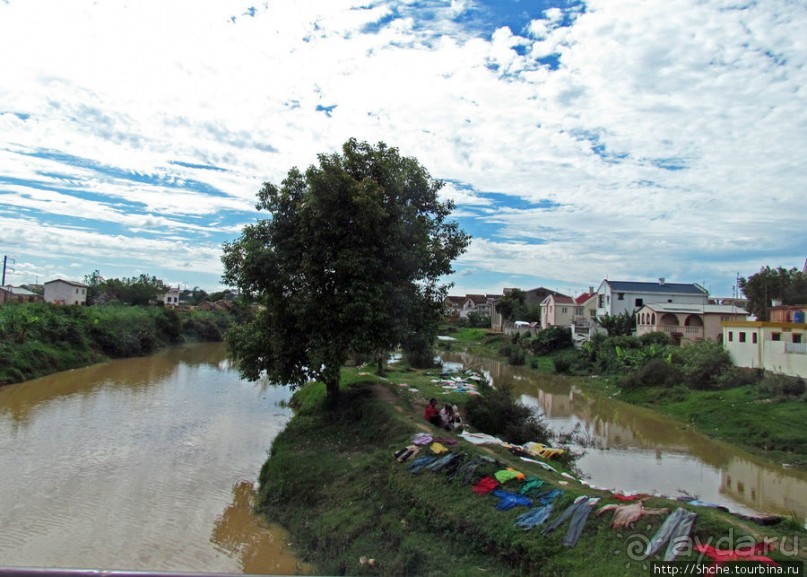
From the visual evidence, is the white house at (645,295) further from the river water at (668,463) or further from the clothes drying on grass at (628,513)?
the clothes drying on grass at (628,513)

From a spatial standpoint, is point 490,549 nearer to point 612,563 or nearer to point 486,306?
point 612,563

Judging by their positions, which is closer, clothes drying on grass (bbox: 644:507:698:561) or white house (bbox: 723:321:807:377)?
clothes drying on grass (bbox: 644:507:698:561)

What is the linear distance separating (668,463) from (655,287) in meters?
39.1

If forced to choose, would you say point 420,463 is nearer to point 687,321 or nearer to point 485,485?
point 485,485

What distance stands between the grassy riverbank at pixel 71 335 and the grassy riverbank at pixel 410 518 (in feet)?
77.5

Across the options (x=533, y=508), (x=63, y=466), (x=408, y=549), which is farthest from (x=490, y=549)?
(x=63, y=466)

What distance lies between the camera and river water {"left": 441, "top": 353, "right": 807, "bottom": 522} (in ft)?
47.3

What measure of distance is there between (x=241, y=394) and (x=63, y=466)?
13.9m

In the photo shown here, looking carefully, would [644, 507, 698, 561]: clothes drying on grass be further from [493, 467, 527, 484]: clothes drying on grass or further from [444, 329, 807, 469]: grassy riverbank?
[444, 329, 807, 469]: grassy riverbank

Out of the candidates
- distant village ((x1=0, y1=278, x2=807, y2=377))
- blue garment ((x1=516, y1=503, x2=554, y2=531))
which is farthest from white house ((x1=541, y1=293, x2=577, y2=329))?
blue garment ((x1=516, y1=503, x2=554, y2=531))

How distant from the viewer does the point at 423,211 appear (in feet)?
58.2

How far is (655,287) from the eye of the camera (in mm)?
52781

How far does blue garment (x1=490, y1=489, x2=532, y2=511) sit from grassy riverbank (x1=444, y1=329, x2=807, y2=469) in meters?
13.8

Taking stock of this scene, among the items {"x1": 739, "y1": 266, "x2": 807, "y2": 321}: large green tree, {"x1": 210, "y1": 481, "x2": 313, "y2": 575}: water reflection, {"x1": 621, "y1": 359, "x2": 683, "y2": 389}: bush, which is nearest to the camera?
{"x1": 210, "y1": 481, "x2": 313, "y2": 575}: water reflection
